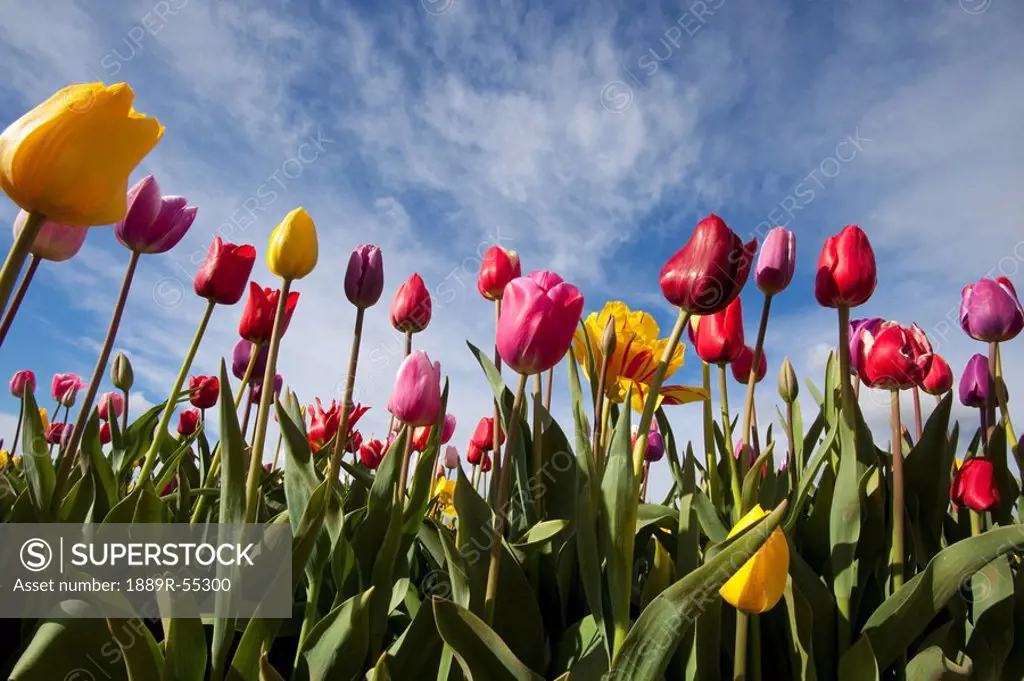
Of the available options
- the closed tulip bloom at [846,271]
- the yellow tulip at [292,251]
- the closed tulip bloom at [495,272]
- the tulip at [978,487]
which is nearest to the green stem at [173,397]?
the yellow tulip at [292,251]

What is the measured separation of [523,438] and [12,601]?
47.0 inches

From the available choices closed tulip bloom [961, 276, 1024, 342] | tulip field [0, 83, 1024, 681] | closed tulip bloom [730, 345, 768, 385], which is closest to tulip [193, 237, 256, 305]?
tulip field [0, 83, 1024, 681]

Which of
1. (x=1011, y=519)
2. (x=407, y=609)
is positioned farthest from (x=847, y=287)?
(x=407, y=609)

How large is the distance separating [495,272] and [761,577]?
1.19 metres

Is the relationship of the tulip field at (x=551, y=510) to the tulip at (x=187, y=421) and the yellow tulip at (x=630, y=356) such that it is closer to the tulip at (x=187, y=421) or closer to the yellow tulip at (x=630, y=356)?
the yellow tulip at (x=630, y=356)

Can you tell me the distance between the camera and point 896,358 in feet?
5.12

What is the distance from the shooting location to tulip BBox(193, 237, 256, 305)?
6.00ft

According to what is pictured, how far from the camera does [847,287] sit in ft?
5.09

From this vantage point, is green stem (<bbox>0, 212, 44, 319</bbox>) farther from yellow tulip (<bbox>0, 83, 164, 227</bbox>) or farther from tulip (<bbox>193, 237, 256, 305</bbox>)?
tulip (<bbox>193, 237, 256, 305</bbox>)

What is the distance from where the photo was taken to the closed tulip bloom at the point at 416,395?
1557 millimetres

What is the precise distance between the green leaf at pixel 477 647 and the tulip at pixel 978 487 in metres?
1.24

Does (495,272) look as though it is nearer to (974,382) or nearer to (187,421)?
(974,382)

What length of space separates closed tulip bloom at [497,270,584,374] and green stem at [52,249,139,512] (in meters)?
0.94

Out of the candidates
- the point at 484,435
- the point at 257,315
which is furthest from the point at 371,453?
the point at 257,315
